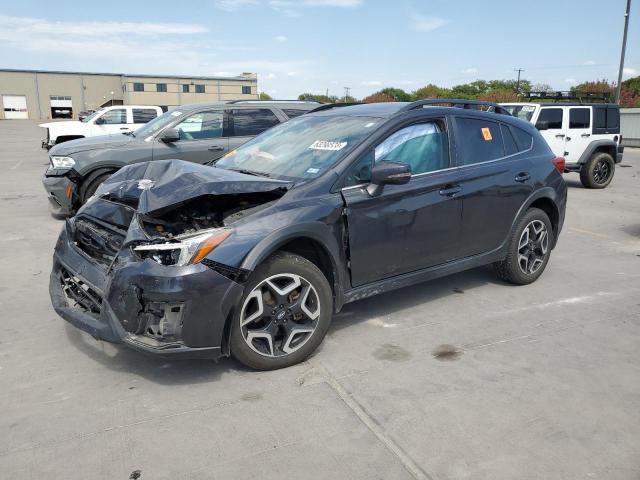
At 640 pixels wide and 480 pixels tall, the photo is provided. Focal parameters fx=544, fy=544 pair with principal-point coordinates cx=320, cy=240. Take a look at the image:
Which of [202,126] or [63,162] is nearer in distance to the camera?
[63,162]

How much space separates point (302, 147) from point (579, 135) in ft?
34.1

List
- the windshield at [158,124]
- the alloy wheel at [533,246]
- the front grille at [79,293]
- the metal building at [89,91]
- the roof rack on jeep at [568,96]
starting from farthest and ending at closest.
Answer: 1. the metal building at [89,91]
2. the roof rack on jeep at [568,96]
3. the windshield at [158,124]
4. the alloy wheel at [533,246]
5. the front grille at [79,293]

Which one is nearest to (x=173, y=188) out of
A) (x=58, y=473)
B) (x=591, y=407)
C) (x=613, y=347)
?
(x=58, y=473)

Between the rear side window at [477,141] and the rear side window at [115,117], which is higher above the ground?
the rear side window at [115,117]

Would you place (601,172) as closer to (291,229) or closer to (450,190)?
(450,190)

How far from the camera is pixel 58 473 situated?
2545 mm

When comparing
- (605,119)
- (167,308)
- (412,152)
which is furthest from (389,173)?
(605,119)

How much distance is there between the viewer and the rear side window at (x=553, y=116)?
1257 cm

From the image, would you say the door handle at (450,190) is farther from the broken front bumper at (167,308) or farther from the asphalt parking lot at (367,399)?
the broken front bumper at (167,308)

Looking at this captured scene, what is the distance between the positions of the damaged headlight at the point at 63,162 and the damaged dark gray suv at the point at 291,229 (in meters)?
3.74

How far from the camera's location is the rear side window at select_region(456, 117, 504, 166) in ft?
15.0

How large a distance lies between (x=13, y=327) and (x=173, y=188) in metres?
1.89

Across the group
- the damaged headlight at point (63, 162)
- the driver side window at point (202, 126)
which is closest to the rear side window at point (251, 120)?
the driver side window at point (202, 126)

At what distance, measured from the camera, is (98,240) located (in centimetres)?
380
